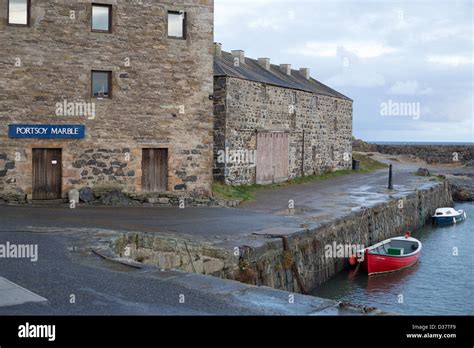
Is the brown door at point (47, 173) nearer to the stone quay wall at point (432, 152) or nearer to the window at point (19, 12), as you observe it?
the window at point (19, 12)

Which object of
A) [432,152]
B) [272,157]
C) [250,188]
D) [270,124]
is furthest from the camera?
[432,152]

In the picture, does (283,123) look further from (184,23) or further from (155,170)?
→ (155,170)

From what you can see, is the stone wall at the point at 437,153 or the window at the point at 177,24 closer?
the window at the point at 177,24

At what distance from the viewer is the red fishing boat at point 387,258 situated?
63.3ft

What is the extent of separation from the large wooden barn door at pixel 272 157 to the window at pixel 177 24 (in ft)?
29.6

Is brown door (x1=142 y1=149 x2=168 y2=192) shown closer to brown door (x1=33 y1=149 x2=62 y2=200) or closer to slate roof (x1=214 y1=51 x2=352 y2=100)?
brown door (x1=33 y1=149 x2=62 y2=200)

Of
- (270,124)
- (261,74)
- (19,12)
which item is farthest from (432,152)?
(19,12)

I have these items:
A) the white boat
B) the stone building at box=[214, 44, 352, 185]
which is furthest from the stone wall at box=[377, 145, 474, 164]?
the white boat

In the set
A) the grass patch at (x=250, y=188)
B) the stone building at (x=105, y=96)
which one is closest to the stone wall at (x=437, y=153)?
the grass patch at (x=250, y=188)

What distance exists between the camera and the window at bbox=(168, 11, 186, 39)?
70.2ft

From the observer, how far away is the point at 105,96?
20594 millimetres

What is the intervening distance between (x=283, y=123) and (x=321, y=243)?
1588 cm

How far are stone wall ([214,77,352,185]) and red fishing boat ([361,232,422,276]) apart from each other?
870 cm
